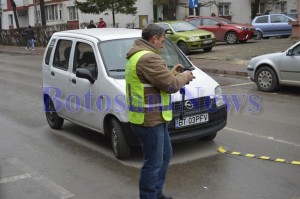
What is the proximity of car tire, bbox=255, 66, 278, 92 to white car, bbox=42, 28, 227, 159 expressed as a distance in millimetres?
4610

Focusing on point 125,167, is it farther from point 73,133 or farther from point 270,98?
point 270,98

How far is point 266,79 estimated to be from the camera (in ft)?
37.1

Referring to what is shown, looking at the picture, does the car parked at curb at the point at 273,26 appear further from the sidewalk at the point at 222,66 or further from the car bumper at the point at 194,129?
the car bumper at the point at 194,129

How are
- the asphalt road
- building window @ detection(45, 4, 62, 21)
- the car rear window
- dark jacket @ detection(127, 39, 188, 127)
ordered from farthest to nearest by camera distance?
building window @ detection(45, 4, 62, 21) < the car rear window < the asphalt road < dark jacket @ detection(127, 39, 188, 127)

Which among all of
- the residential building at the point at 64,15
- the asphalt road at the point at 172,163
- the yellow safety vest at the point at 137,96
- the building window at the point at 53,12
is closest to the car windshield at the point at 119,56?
the asphalt road at the point at 172,163

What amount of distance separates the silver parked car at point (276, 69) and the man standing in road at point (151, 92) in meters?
7.10

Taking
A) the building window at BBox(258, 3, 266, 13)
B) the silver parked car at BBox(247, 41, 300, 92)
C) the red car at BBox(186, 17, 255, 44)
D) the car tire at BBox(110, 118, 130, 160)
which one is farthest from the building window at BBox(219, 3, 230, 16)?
the car tire at BBox(110, 118, 130, 160)

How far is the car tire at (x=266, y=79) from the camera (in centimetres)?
1113

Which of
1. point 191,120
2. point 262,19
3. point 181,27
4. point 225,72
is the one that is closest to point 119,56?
point 191,120

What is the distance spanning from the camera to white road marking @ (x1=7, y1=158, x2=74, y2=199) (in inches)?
201

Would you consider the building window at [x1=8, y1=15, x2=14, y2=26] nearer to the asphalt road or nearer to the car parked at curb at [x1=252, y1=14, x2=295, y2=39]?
the car parked at curb at [x1=252, y1=14, x2=295, y2=39]

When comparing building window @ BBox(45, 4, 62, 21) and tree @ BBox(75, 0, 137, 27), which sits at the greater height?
building window @ BBox(45, 4, 62, 21)

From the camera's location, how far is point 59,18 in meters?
50.2

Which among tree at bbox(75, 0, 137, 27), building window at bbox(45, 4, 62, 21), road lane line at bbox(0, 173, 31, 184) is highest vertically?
building window at bbox(45, 4, 62, 21)
